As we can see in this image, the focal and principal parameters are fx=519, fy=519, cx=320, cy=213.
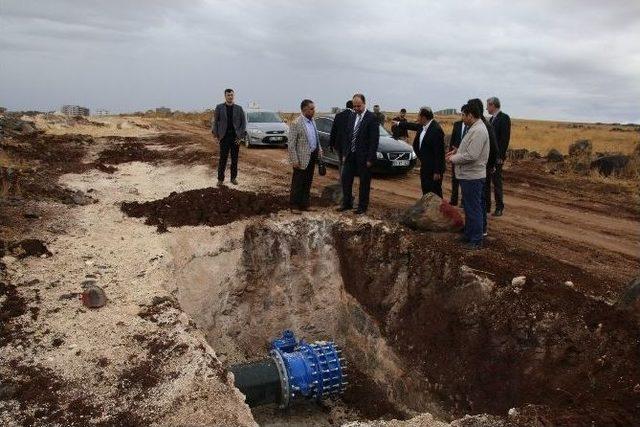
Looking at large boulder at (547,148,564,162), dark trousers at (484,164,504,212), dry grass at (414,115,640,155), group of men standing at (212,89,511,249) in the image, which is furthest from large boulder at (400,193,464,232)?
dry grass at (414,115,640,155)

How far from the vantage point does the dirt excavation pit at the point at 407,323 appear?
5078 millimetres

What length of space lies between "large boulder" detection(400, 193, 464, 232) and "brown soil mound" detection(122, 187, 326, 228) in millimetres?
2141

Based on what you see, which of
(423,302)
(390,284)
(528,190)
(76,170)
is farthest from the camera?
(76,170)

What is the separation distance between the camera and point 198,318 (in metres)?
7.69

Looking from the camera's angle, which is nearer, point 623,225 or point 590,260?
point 590,260

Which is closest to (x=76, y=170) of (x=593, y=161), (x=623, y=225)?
(x=623, y=225)

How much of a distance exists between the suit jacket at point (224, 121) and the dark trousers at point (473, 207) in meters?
5.02

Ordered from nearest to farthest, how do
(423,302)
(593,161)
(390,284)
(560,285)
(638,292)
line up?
(638,292) → (560,285) → (423,302) → (390,284) → (593,161)

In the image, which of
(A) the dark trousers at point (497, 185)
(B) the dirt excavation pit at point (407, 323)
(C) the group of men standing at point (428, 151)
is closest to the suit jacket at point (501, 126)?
(C) the group of men standing at point (428, 151)

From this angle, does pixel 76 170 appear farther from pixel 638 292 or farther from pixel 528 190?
pixel 638 292

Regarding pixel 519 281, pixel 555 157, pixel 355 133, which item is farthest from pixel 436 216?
pixel 555 157

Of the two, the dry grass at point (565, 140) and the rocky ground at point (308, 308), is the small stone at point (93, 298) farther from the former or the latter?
the dry grass at point (565, 140)

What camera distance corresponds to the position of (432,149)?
27.0 ft

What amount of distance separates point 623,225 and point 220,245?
7543 mm
